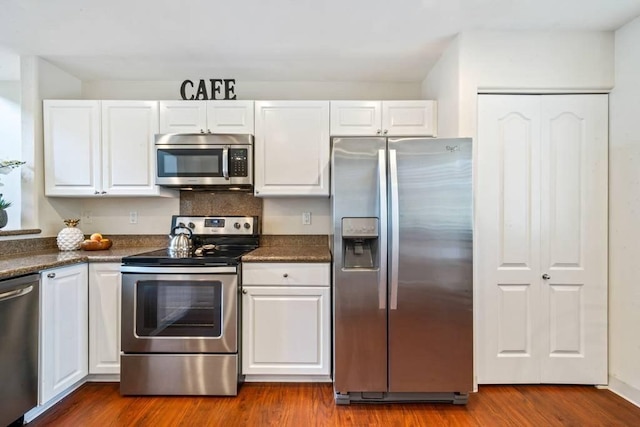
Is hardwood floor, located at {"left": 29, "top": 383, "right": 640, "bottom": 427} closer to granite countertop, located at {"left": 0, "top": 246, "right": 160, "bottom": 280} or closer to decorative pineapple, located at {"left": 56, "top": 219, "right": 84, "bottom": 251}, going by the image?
granite countertop, located at {"left": 0, "top": 246, "right": 160, "bottom": 280}

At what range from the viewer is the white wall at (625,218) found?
1.98m

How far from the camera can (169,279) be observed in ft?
6.82

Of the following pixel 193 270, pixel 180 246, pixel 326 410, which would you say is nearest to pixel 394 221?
pixel 326 410

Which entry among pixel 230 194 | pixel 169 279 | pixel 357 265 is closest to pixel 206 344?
pixel 169 279

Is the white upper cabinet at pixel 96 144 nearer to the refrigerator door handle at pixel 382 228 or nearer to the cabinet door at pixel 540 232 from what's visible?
the refrigerator door handle at pixel 382 228

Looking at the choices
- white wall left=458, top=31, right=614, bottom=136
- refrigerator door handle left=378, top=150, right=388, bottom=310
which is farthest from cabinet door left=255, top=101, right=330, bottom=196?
Result: white wall left=458, top=31, right=614, bottom=136

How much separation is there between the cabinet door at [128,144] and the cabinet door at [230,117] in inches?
17.6

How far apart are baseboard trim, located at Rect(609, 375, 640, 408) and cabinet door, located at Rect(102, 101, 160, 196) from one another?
359 cm

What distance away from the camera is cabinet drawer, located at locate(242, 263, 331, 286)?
2.17 m

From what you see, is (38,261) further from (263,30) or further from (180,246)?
(263,30)

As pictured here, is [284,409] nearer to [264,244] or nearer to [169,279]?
[169,279]

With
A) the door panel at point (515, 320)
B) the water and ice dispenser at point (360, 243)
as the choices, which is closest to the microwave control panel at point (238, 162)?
the water and ice dispenser at point (360, 243)

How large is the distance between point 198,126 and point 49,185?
4.20ft

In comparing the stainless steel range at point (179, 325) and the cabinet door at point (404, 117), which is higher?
the cabinet door at point (404, 117)
